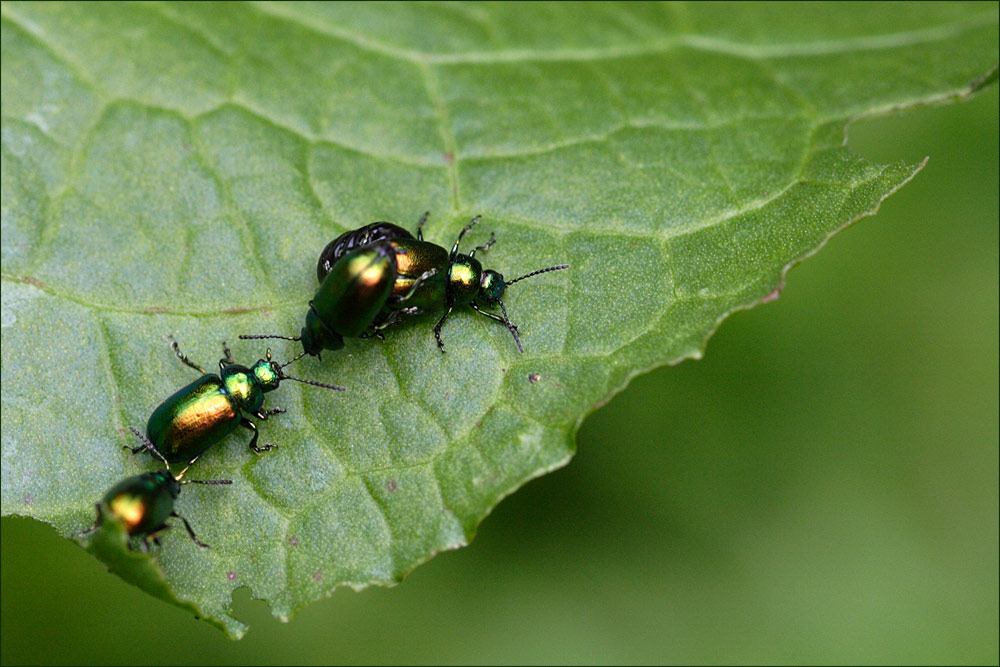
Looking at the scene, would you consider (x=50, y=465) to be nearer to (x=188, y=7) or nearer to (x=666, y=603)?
(x=188, y=7)

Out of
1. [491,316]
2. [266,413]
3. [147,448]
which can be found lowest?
[147,448]

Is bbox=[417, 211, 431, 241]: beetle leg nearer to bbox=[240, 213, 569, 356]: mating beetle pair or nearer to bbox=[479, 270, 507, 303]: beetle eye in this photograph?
bbox=[240, 213, 569, 356]: mating beetle pair

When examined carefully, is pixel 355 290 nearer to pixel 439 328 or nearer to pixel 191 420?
pixel 439 328

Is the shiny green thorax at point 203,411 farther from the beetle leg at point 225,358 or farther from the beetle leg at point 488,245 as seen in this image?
the beetle leg at point 488,245

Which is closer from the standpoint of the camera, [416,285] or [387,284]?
[387,284]

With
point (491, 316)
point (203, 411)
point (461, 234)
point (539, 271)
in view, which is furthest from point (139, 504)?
point (539, 271)

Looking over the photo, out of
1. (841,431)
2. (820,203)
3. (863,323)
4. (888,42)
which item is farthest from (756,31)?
(841,431)

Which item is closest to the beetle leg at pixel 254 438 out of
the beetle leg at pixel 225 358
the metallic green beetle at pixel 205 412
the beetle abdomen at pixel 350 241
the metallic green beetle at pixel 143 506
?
the metallic green beetle at pixel 205 412
